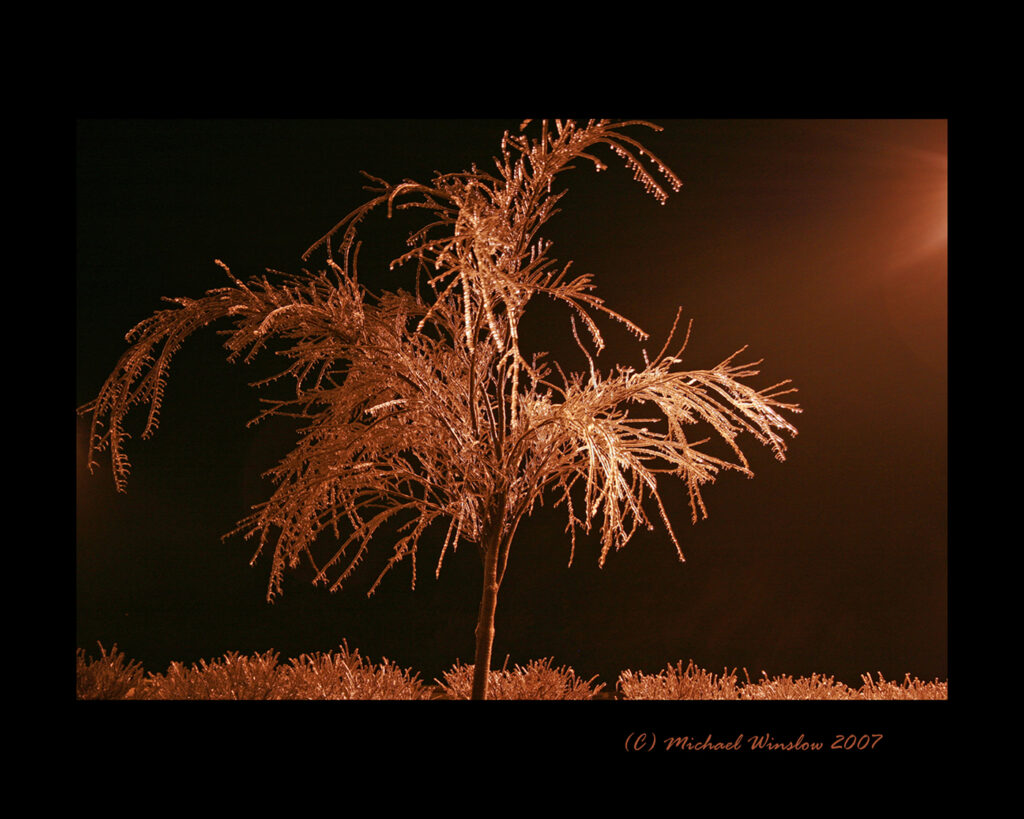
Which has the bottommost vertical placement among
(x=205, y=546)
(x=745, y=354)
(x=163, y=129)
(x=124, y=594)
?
(x=124, y=594)

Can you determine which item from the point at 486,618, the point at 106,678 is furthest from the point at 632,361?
the point at 106,678

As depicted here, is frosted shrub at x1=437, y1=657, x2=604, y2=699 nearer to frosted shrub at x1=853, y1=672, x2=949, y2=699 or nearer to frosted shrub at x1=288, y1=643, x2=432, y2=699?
frosted shrub at x1=288, y1=643, x2=432, y2=699

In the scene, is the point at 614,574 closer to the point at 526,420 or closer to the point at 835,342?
the point at 526,420

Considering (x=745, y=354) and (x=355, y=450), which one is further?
(x=745, y=354)

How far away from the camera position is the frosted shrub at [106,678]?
3441 millimetres

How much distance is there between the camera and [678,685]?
374 cm

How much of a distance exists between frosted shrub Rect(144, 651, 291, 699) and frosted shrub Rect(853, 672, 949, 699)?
3.15 meters

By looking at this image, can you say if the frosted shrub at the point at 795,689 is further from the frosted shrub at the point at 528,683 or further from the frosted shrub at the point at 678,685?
the frosted shrub at the point at 528,683

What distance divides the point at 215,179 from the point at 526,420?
2.30 metres

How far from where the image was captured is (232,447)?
151 inches

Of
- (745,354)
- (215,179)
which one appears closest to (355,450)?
(215,179)

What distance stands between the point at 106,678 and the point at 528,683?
220 cm

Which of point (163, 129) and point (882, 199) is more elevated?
point (163, 129)

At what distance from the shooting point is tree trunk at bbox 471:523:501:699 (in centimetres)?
301
